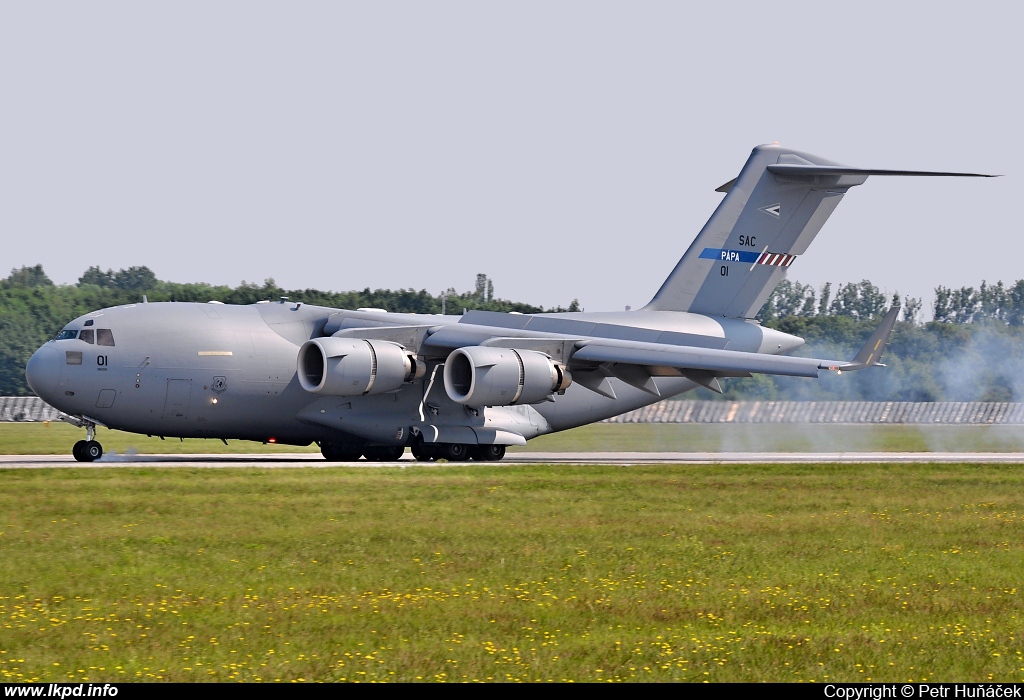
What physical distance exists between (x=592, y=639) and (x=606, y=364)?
1839 centimetres

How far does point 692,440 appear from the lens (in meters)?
38.2

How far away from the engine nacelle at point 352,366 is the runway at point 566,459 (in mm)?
1505

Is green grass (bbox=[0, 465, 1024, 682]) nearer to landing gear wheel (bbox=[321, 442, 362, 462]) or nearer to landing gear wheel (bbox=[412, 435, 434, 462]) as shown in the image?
landing gear wheel (bbox=[412, 435, 434, 462])

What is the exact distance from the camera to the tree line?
46.9 m

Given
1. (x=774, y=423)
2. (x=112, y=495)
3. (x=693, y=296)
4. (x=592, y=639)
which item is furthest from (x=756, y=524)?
(x=774, y=423)

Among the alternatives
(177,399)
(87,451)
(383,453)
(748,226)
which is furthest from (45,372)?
(748,226)

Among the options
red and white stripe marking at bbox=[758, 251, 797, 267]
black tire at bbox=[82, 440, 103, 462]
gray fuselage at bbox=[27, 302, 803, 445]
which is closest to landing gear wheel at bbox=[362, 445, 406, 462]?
gray fuselage at bbox=[27, 302, 803, 445]

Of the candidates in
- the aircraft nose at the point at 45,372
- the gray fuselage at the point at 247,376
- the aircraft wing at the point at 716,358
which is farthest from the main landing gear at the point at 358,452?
the aircraft nose at the point at 45,372

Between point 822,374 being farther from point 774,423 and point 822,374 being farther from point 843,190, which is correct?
point 774,423

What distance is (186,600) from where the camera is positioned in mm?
10242

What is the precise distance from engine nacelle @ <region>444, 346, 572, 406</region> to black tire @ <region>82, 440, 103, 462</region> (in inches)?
263

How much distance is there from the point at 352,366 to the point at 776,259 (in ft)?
39.4

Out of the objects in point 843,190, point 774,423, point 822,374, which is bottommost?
point 774,423

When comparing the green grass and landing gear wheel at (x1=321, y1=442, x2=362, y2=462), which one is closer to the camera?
the green grass
